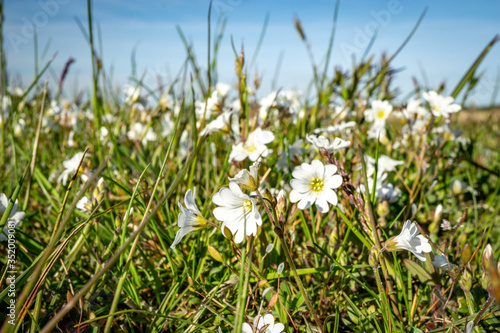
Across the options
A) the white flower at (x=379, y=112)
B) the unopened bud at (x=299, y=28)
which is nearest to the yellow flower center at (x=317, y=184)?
the white flower at (x=379, y=112)

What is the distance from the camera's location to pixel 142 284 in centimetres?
131

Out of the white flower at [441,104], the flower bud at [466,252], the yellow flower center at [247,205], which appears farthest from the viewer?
the white flower at [441,104]

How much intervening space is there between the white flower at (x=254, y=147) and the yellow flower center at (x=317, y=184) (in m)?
0.24

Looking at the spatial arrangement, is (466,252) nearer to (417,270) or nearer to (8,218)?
(417,270)

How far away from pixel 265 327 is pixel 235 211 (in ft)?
1.10

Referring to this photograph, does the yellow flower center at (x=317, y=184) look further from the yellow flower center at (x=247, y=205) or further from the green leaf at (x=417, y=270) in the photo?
the green leaf at (x=417, y=270)

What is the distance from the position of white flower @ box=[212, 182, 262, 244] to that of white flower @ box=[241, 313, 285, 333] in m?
0.23

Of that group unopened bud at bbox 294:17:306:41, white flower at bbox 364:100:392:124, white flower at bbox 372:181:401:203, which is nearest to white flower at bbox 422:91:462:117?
white flower at bbox 364:100:392:124

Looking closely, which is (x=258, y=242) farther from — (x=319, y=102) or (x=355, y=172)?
(x=319, y=102)

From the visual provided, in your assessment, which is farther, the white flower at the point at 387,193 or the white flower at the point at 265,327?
the white flower at the point at 387,193

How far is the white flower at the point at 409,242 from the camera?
3.03 feet

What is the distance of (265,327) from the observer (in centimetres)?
96

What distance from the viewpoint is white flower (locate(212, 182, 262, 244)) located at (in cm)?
99

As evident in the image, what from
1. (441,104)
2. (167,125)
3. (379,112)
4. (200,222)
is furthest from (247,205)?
(167,125)
